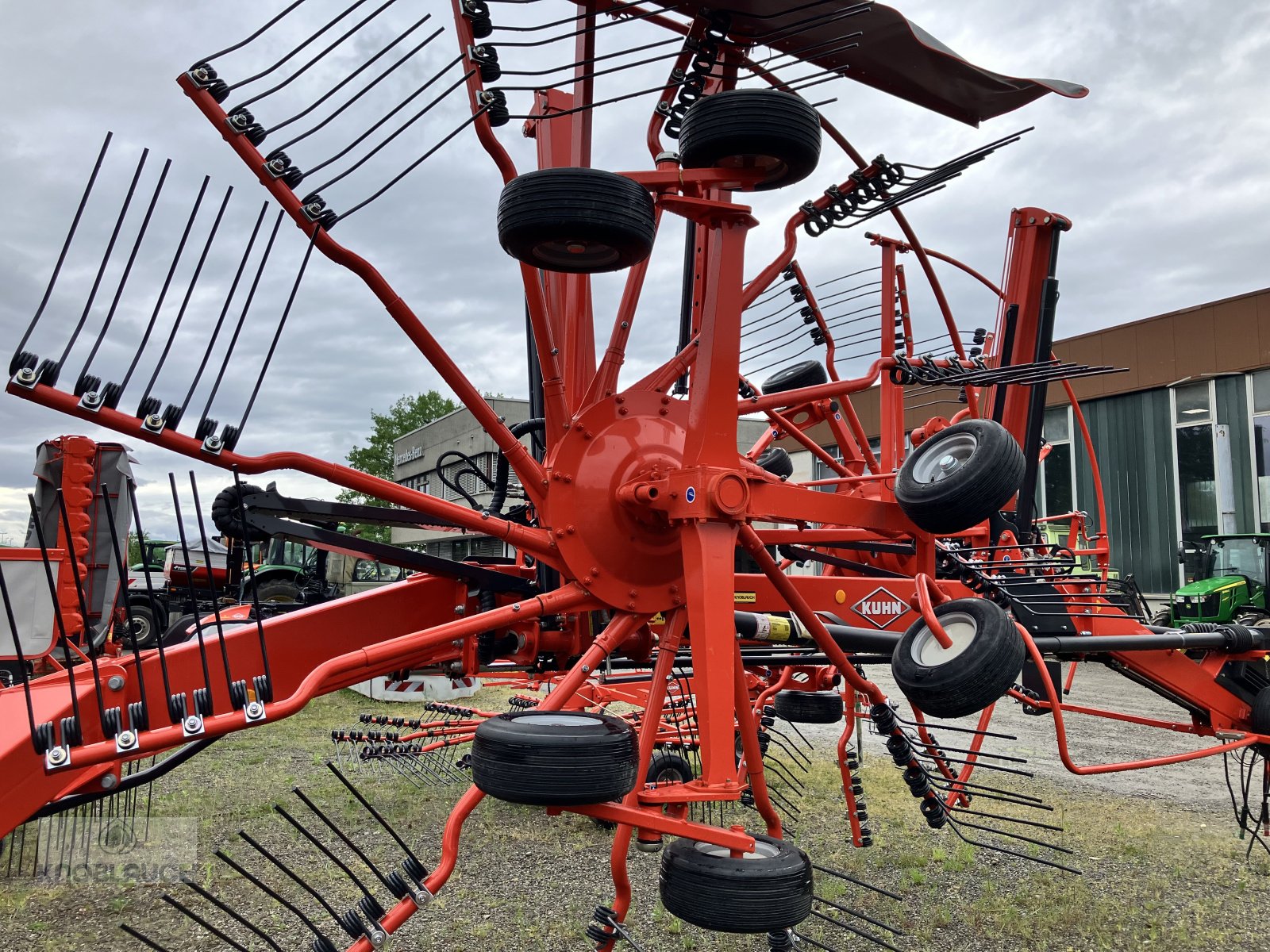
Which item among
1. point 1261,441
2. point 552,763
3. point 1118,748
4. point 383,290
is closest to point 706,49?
point 383,290

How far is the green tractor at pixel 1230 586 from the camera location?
1557cm

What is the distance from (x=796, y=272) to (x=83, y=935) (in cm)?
577

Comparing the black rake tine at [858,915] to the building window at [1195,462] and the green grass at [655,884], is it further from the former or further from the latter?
the building window at [1195,462]

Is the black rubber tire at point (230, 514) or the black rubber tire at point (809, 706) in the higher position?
the black rubber tire at point (230, 514)

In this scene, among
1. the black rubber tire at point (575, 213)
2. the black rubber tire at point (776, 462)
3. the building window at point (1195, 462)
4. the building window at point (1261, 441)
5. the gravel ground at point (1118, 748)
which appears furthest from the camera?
the building window at point (1195, 462)

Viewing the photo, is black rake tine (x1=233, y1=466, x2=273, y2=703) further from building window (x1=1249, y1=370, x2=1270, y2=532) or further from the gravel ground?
building window (x1=1249, y1=370, x2=1270, y2=532)

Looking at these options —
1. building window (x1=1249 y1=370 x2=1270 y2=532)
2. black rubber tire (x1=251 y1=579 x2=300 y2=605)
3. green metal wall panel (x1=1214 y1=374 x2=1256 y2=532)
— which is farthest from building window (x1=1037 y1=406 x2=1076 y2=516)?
black rubber tire (x1=251 y1=579 x2=300 y2=605)

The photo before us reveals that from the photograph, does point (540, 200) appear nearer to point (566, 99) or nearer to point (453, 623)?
point (453, 623)

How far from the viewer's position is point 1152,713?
39.2 ft

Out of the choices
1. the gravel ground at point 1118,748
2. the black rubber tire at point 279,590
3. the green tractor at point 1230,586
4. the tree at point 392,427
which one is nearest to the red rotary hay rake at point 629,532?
the gravel ground at point 1118,748

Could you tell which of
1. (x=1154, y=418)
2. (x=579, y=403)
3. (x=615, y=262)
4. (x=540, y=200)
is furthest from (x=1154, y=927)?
(x=1154, y=418)

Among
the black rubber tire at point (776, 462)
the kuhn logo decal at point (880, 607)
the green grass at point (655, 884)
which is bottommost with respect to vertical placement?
the green grass at point (655, 884)

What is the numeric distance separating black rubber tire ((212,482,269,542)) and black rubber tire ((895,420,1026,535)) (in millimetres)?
2407

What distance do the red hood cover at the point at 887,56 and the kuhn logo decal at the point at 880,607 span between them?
2449mm
